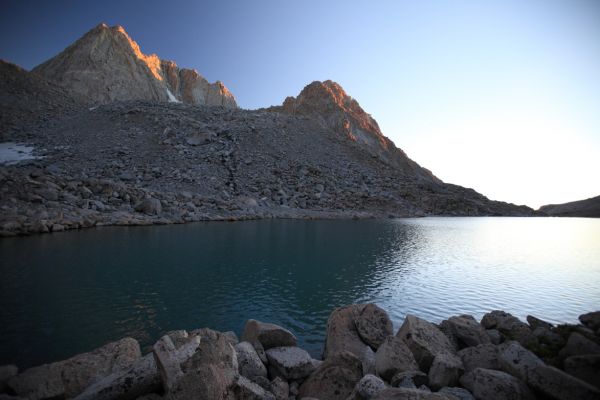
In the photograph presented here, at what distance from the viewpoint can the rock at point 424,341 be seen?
8562 millimetres

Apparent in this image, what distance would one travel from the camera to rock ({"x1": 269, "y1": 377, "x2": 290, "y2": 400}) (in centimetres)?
713

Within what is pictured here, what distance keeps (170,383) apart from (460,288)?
18.9 m

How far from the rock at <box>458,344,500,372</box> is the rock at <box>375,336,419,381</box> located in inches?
61.1

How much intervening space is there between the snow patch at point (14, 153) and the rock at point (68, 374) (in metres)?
66.4

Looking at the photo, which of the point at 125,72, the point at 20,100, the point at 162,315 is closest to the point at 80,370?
the point at 162,315

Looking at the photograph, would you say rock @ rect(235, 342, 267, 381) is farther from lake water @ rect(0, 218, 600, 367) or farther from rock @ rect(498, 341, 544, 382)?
rock @ rect(498, 341, 544, 382)

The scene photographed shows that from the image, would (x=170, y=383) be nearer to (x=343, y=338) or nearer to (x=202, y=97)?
(x=343, y=338)

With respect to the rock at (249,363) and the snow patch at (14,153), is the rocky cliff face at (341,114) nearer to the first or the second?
the snow patch at (14,153)

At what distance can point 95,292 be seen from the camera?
50.2ft

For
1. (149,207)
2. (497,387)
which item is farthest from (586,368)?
(149,207)

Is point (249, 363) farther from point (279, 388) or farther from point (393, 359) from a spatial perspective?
point (393, 359)

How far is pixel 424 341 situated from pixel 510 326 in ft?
14.8

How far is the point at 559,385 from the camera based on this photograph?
260 inches

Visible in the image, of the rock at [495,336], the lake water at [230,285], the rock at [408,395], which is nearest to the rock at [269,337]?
the lake water at [230,285]
